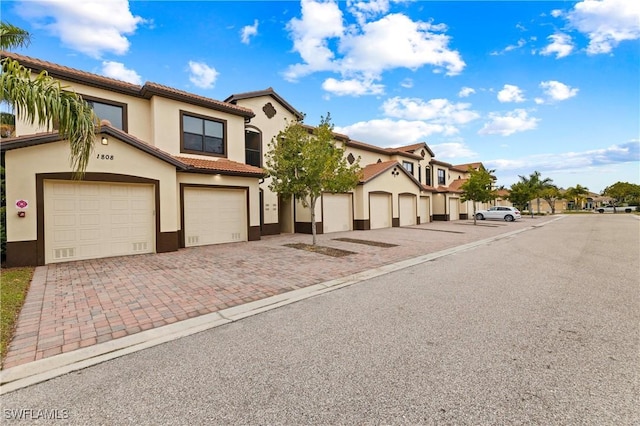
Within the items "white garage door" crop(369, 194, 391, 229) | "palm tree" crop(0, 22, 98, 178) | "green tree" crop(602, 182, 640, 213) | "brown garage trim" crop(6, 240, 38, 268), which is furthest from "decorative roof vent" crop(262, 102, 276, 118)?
"green tree" crop(602, 182, 640, 213)

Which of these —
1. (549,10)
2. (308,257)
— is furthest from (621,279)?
(549,10)

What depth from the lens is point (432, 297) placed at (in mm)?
5680

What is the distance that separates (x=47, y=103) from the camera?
17.7 ft

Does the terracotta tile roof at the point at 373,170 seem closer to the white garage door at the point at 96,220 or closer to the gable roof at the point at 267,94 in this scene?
the gable roof at the point at 267,94

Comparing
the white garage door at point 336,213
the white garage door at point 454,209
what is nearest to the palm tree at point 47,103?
the white garage door at point 336,213

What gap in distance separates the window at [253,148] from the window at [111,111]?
20.9 feet

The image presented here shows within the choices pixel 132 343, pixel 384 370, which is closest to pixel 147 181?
pixel 132 343

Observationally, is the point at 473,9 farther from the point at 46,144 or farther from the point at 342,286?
the point at 46,144

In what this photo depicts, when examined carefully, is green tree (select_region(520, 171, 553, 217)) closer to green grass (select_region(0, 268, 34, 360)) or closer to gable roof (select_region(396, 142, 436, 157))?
gable roof (select_region(396, 142, 436, 157))

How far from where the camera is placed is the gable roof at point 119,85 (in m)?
10.3

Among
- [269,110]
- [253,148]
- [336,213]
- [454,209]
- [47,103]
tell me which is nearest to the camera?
[47,103]

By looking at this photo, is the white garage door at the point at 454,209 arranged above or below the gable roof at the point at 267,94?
below

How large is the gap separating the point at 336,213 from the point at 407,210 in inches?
333

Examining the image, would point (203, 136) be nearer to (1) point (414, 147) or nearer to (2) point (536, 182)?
(1) point (414, 147)
